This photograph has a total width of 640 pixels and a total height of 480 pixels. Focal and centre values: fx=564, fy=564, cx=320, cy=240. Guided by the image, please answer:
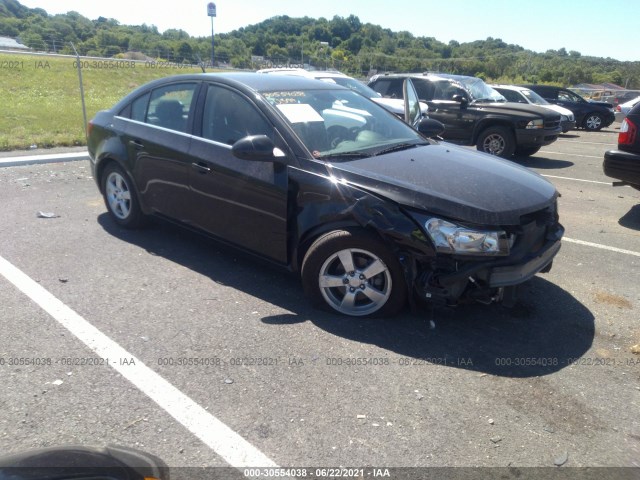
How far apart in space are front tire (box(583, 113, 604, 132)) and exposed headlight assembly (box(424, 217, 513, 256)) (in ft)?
61.8

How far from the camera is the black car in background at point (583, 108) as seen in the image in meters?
19.8

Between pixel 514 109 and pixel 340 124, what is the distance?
8.10m

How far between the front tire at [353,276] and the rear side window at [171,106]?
189 cm

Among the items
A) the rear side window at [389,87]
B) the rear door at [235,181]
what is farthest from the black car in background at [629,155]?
the rear side window at [389,87]

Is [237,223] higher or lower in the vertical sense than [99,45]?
lower

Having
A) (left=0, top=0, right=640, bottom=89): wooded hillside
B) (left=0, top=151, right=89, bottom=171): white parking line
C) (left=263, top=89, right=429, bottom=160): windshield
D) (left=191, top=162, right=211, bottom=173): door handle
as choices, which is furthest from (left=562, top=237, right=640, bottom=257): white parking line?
(left=0, top=0, right=640, bottom=89): wooded hillside

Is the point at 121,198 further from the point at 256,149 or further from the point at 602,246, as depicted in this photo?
the point at 602,246

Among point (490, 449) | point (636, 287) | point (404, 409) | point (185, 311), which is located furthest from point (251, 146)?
point (636, 287)

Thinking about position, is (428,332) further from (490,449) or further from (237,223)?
(237,223)

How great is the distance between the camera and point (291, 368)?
3377mm

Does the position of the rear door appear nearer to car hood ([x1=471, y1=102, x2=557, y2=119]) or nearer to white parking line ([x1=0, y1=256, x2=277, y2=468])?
white parking line ([x1=0, y1=256, x2=277, y2=468])

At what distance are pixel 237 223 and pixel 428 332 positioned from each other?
1719 millimetres

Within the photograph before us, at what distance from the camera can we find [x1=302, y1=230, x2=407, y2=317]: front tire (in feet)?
12.4

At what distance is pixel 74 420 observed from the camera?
2832 mm
